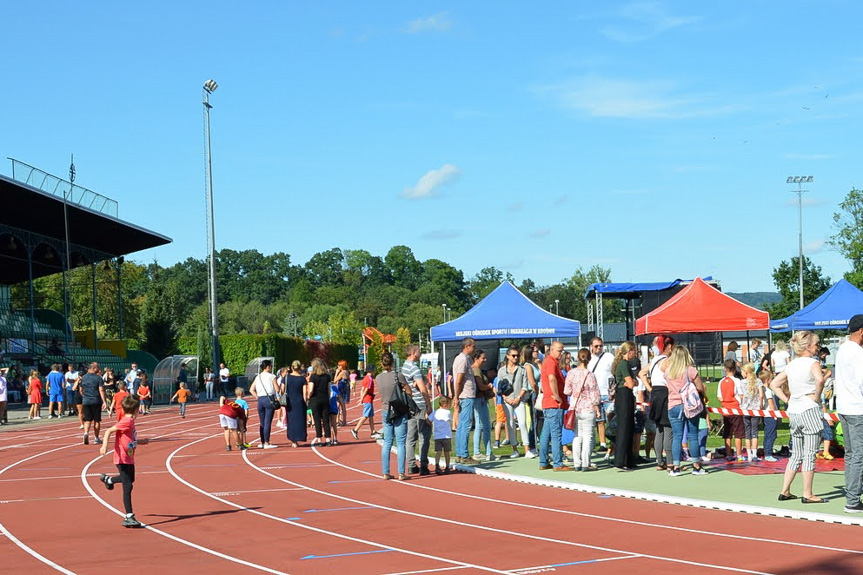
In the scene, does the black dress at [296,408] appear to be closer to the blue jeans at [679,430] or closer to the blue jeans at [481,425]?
the blue jeans at [481,425]

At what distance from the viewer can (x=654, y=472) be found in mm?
15062

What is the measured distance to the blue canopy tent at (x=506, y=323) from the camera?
22016 mm

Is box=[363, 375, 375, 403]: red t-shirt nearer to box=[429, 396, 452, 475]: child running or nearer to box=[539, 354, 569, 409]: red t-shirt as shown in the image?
box=[429, 396, 452, 475]: child running

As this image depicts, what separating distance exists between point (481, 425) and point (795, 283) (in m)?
61.6

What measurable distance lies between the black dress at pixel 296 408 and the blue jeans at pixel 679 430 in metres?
9.11

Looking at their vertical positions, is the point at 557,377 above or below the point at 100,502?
above

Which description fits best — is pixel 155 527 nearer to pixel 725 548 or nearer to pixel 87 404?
pixel 725 548

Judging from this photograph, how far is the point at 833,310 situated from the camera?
84.9ft

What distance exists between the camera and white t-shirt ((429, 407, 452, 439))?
1586cm

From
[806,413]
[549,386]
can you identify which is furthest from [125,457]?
[806,413]

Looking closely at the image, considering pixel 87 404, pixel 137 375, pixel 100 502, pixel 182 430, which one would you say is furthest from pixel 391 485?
pixel 137 375

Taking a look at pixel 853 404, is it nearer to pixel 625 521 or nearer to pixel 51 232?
pixel 625 521

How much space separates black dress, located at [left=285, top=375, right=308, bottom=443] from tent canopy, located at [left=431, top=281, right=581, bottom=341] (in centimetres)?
337

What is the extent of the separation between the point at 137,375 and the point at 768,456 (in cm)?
2558
